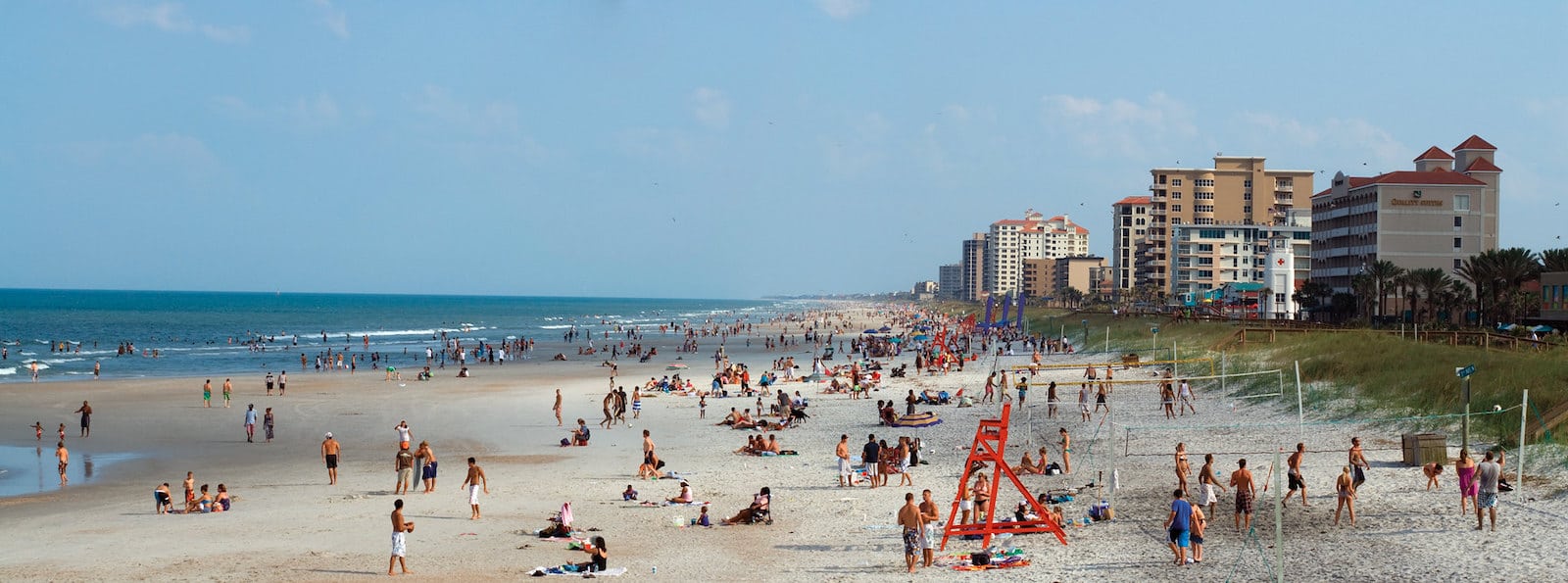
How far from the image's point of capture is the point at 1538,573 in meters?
13.8

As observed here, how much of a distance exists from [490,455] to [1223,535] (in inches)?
705

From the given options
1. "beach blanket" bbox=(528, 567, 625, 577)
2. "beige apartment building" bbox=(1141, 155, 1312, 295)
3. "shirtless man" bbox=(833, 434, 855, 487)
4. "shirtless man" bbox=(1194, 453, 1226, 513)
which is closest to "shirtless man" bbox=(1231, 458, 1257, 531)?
"shirtless man" bbox=(1194, 453, 1226, 513)

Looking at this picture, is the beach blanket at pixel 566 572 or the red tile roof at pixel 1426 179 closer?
the beach blanket at pixel 566 572

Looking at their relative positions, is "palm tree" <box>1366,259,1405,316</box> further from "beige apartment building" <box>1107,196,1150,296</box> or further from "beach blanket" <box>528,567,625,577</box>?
"beige apartment building" <box>1107,196,1150,296</box>

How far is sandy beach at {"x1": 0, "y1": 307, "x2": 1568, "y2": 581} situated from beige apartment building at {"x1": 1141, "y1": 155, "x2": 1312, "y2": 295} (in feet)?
339

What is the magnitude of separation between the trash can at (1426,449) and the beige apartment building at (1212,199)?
115 m

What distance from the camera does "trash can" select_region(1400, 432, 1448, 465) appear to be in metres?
A: 20.1

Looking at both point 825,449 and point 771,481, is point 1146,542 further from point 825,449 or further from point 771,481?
point 825,449

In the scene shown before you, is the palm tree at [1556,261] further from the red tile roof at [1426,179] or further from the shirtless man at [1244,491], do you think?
the shirtless man at [1244,491]

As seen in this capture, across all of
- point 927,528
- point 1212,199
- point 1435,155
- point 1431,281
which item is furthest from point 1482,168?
point 927,528

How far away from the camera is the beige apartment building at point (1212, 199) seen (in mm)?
135625

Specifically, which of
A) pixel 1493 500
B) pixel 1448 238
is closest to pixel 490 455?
pixel 1493 500

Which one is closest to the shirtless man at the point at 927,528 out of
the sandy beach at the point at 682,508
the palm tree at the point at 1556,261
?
the sandy beach at the point at 682,508

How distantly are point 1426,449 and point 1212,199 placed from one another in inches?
4896
